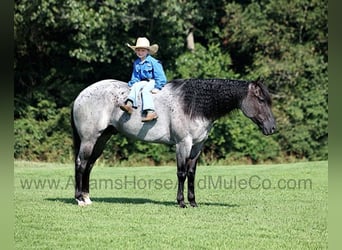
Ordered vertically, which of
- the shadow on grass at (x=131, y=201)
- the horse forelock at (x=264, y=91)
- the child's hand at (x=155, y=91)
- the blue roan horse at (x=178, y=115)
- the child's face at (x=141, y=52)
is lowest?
the shadow on grass at (x=131, y=201)

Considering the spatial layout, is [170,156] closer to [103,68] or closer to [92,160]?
[103,68]

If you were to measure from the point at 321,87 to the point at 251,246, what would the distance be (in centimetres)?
1512

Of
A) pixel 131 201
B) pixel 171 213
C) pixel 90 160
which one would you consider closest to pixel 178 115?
pixel 171 213

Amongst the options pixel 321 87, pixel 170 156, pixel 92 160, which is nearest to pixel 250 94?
pixel 92 160

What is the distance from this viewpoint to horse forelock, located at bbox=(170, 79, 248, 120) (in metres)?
7.85

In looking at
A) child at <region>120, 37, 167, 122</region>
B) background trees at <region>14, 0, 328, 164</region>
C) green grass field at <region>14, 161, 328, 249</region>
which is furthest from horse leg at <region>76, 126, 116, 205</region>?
background trees at <region>14, 0, 328, 164</region>

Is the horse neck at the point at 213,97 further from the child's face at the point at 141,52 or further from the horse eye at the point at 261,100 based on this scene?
the child's face at the point at 141,52

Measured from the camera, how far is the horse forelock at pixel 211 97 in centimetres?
785

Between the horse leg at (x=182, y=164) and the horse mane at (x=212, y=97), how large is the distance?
429mm

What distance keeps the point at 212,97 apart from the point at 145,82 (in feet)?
3.10

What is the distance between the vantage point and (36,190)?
1052 centimetres

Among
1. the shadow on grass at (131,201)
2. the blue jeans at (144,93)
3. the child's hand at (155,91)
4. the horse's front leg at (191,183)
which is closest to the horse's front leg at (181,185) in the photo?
the horse's front leg at (191,183)

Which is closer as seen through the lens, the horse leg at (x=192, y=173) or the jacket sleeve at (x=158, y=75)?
the jacket sleeve at (x=158, y=75)

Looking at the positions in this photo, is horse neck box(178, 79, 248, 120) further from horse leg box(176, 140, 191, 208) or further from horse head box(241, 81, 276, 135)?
horse leg box(176, 140, 191, 208)
